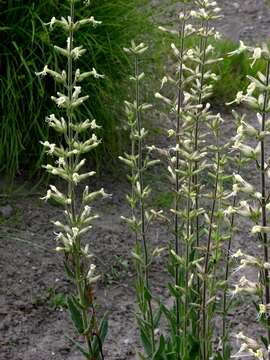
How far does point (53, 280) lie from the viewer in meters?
4.28

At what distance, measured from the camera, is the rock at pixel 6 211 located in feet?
15.9

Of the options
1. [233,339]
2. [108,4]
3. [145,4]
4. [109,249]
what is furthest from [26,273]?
[145,4]

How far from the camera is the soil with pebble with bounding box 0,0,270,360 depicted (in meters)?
3.81

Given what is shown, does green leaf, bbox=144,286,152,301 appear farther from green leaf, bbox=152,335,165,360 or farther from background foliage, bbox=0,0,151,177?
background foliage, bbox=0,0,151,177

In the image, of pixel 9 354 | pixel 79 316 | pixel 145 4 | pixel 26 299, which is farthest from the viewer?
pixel 145 4

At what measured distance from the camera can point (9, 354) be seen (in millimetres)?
3697

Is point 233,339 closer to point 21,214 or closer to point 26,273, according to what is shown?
point 26,273

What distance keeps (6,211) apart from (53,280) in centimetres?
80

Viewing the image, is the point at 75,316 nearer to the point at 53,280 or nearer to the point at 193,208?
the point at 193,208

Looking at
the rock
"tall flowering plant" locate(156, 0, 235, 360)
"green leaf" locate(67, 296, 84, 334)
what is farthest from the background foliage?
"green leaf" locate(67, 296, 84, 334)

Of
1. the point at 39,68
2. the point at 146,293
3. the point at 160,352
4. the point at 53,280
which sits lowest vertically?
the point at 53,280

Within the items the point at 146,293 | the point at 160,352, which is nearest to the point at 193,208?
the point at 146,293

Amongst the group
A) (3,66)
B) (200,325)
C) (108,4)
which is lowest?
(200,325)

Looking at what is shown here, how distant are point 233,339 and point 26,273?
124 cm
